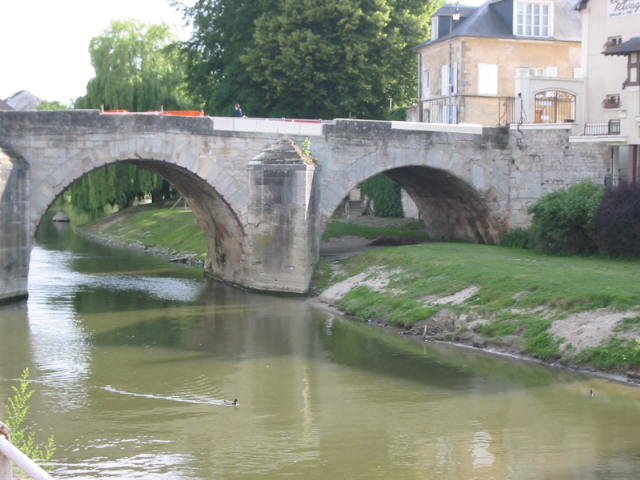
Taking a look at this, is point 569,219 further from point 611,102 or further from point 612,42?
point 612,42

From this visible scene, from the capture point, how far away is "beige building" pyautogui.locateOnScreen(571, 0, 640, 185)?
26500 millimetres

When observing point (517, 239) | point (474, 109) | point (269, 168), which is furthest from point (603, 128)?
point (269, 168)

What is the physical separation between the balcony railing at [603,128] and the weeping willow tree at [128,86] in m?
20.8

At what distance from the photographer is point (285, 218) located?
25.9 meters

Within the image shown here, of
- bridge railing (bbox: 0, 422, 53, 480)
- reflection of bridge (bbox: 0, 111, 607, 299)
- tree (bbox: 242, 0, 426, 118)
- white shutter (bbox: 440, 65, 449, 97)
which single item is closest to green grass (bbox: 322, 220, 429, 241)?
reflection of bridge (bbox: 0, 111, 607, 299)

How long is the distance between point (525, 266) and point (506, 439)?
10.7 meters

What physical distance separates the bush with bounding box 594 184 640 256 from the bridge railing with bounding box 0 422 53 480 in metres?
20.7

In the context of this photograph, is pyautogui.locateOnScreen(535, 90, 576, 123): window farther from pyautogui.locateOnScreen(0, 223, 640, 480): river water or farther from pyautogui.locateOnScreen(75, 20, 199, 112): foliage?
pyautogui.locateOnScreen(75, 20, 199, 112): foliage

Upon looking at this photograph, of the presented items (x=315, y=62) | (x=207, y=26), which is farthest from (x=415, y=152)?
(x=207, y=26)

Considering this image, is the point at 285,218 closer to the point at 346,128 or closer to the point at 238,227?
the point at 238,227

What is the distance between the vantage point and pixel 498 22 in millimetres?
35031

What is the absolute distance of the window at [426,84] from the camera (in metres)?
36.7

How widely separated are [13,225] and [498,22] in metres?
20.5

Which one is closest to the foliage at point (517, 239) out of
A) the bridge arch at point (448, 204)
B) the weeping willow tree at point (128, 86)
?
the bridge arch at point (448, 204)
